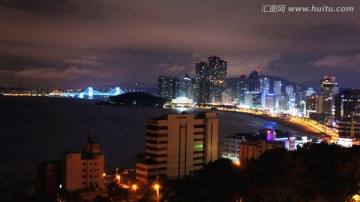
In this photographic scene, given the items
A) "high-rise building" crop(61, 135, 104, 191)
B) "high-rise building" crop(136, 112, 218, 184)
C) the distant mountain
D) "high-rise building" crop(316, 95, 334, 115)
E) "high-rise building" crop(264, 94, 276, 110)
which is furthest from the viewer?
the distant mountain

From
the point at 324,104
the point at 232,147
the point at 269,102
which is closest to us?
the point at 232,147

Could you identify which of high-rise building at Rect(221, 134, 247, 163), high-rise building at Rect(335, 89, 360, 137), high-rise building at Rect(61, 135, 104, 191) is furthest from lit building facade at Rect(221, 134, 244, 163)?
high-rise building at Rect(335, 89, 360, 137)

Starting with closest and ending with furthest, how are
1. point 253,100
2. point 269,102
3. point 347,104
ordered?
point 347,104 → point 269,102 → point 253,100

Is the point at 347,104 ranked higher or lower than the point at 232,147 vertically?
higher

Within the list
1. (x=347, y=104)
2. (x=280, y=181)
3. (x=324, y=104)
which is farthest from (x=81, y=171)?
(x=324, y=104)

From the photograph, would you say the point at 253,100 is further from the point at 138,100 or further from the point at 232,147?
the point at 232,147

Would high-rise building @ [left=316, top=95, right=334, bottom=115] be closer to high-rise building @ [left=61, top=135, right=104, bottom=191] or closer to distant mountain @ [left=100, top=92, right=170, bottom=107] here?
distant mountain @ [left=100, top=92, right=170, bottom=107]
